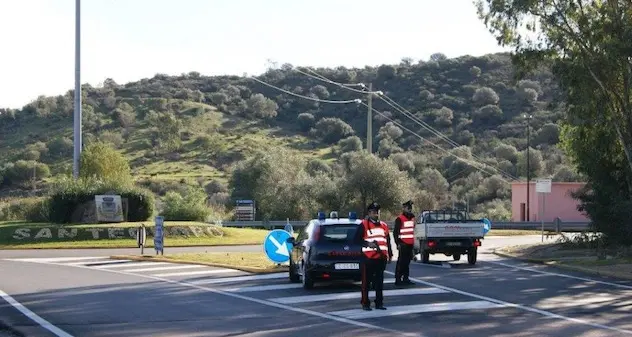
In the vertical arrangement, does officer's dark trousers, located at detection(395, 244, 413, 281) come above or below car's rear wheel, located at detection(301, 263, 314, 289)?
above

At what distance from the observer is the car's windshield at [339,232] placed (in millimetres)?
19625

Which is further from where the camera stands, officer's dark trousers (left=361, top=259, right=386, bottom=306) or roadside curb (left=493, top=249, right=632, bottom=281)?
roadside curb (left=493, top=249, right=632, bottom=281)

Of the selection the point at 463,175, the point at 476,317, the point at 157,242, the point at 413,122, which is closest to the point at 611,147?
the point at 157,242

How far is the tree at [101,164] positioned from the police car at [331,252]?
1290 inches

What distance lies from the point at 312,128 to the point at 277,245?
81628 mm

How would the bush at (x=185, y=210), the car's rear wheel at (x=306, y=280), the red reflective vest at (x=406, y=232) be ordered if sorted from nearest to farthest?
the car's rear wheel at (x=306, y=280) < the red reflective vest at (x=406, y=232) < the bush at (x=185, y=210)

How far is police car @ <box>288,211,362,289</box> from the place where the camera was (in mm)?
19172

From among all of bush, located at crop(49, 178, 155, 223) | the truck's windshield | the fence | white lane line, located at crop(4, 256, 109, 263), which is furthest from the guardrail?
the truck's windshield

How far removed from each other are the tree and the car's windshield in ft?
108

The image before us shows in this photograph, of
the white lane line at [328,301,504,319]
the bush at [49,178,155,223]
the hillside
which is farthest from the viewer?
the hillside

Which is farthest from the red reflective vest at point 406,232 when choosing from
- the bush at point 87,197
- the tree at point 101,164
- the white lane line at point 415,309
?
the tree at point 101,164

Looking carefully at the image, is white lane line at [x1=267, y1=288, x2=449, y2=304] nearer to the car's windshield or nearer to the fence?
the car's windshield

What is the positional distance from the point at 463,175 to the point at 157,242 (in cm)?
5710

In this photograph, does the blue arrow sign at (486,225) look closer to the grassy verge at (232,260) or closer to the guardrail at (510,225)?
the grassy verge at (232,260)
